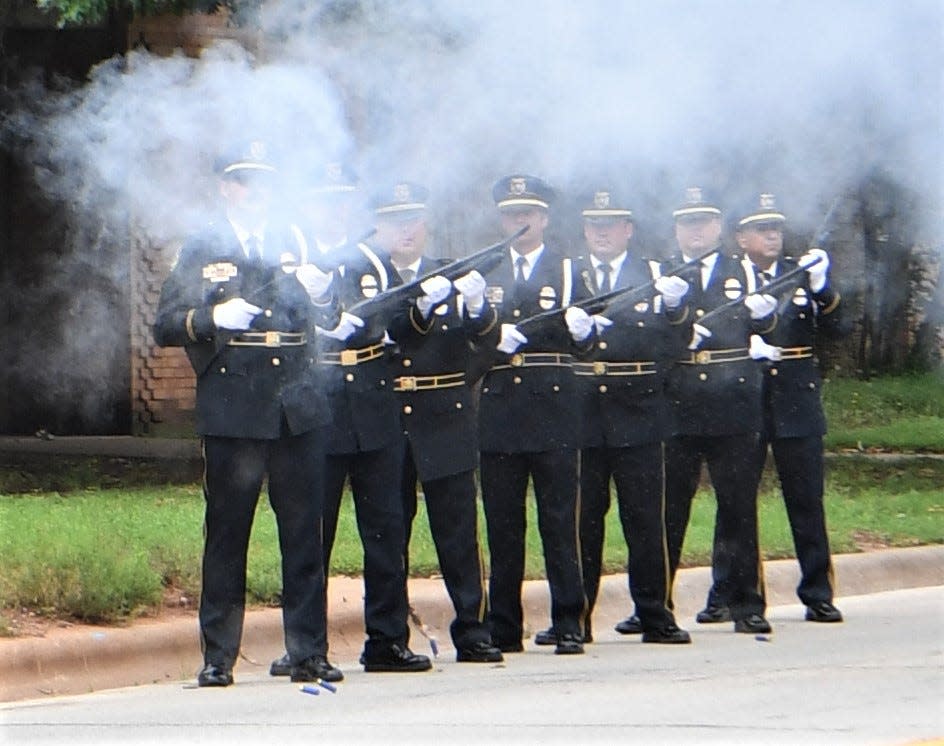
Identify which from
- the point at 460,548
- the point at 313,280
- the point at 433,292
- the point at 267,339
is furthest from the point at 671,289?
the point at 267,339

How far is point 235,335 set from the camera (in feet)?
25.3

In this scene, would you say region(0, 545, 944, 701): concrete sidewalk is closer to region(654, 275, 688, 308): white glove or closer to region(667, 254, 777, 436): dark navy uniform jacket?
region(667, 254, 777, 436): dark navy uniform jacket

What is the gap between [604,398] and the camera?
9117 mm

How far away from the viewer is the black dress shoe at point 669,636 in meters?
9.16

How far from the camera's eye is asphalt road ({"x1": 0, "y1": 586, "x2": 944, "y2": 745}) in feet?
22.0

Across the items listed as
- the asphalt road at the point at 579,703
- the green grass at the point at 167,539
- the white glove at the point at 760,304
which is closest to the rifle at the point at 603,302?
the white glove at the point at 760,304

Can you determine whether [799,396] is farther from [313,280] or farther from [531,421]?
[313,280]

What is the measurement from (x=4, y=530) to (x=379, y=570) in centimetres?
241

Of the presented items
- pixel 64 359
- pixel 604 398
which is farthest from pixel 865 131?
pixel 64 359

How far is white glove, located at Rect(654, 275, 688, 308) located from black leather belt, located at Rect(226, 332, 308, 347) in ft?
6.40

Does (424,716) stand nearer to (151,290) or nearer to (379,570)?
(379,570)

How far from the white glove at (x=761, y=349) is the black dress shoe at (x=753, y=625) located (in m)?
1.17

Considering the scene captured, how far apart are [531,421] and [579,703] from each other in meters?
1.69

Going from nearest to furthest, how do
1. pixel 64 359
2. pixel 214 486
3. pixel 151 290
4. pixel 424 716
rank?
pixel 424 716 < pixel 214 486 < pixel 151 290 < pixel 64 359
